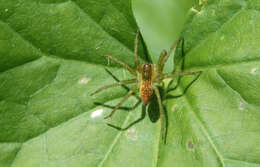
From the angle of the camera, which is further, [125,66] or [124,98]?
[125,66]

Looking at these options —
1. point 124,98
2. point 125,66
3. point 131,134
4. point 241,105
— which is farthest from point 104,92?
point 241,105

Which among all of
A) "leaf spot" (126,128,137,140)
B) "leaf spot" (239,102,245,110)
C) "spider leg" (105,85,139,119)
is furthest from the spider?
"leaf spot" (239,102,245,110)

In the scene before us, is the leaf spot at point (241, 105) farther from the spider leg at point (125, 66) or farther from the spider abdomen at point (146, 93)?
the spider leg at point (125, 66)

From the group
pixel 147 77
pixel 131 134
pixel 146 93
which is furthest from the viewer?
pixel 147 77

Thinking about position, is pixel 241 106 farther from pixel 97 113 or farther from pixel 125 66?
pixel 97 113

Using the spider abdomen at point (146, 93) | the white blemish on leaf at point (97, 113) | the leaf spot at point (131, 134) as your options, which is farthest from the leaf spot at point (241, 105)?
the white blemish on leaf at point (97, 113)

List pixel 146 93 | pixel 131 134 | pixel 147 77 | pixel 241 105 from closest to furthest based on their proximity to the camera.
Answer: pixel 241 105, pixel 131 134, pixel 146 93, pixel 147 77

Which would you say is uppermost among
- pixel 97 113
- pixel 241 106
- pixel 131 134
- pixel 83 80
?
pixel 241 106

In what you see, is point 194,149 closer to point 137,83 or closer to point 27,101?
point 137,83

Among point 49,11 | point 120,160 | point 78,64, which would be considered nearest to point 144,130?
point 120,160
